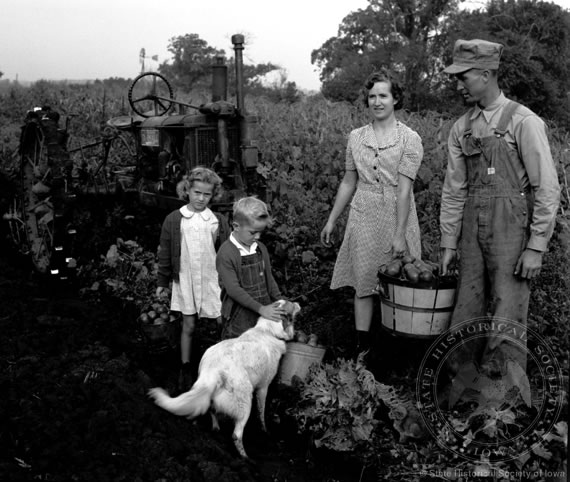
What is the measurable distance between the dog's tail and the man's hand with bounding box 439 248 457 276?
1.44 metres

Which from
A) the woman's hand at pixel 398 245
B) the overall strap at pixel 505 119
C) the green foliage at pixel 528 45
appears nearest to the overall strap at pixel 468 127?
the overall strap at pixel 505 119

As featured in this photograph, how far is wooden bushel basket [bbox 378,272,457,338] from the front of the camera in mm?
3822

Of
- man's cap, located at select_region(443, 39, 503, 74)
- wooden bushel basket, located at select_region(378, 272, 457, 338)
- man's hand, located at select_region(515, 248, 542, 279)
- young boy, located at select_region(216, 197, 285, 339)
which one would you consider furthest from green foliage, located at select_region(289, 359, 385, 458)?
man's cap, located at select_region(443, 39, 503, 74)

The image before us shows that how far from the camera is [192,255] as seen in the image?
468 cm

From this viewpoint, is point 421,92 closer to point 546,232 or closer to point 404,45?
point 404,45

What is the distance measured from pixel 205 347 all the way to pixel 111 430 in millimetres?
1606

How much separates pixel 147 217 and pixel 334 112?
15.6 ft

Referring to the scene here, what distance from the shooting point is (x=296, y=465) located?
12.0 feet

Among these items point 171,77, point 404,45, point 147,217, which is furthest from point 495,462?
point 404,45

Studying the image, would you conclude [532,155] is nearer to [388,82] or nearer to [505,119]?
[505,119]

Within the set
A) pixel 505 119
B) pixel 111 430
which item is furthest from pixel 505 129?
pixel 111 430

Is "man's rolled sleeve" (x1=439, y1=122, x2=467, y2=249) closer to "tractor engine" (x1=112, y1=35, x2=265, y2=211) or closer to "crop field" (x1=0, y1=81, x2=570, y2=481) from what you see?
"crop field" (x1=0, y1=81, x2=570, y2=481)

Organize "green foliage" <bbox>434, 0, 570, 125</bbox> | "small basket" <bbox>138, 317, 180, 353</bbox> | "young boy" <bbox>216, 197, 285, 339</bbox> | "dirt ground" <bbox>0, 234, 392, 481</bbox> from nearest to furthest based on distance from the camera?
"dirt ground" <bbox>0, 234, 392, 481</bbox>
"young boy" <bbox>216, 197, 285, 339</bbox>
"small basket" <bbox>138, 317, 180, 353</bbox>
"green foliage" <bbox>434, 0, 570, 125</bbox>

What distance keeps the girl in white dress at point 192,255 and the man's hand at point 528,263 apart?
2063 millimetres
